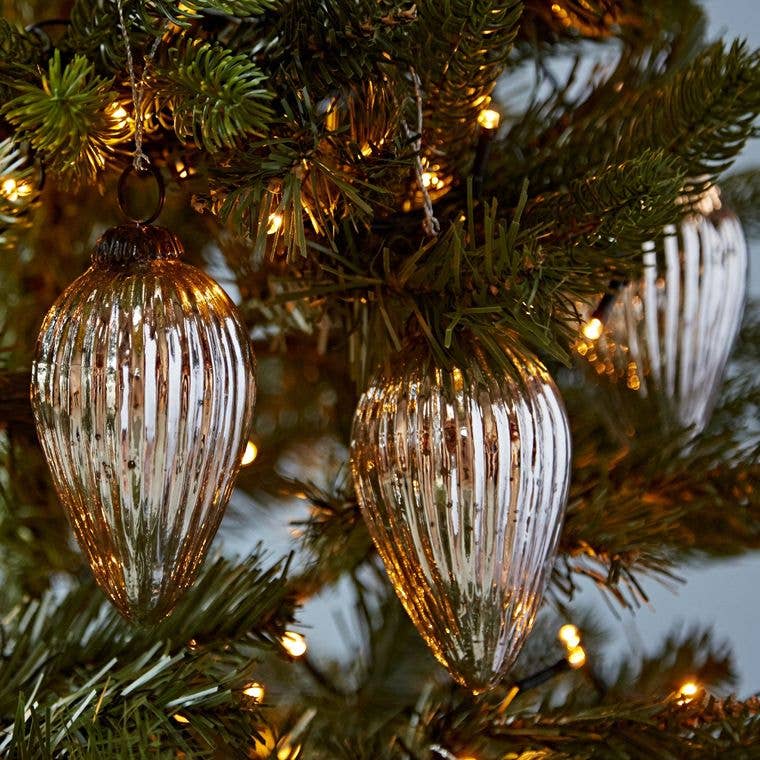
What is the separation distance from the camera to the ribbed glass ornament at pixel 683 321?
0.39 meters

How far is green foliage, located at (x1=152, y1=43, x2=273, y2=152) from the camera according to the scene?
24 centimetres

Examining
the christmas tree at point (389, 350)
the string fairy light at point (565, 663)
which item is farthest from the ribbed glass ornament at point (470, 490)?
the string fairy light at point (565, 663)

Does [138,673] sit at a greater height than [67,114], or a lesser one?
lesser

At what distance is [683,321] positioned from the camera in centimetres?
40

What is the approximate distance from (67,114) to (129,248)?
39mm

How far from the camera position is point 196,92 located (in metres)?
0.25

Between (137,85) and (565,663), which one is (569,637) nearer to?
(565,663)

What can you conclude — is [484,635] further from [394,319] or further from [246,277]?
[246,277]

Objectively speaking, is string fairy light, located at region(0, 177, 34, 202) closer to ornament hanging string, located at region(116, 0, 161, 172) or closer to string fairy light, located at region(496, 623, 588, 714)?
ornament hanging string, located at region(116, 0, 161, 172)

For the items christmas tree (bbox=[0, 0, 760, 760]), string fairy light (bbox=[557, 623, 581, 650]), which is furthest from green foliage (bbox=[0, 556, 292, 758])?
string fairy light (bbox=[557, 623, 581, 650])

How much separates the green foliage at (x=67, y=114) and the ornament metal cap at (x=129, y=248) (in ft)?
0.07

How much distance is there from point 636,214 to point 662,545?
0.18m

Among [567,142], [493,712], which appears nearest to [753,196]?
[567,142]

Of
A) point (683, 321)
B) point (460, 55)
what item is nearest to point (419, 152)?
point (460, 55)
